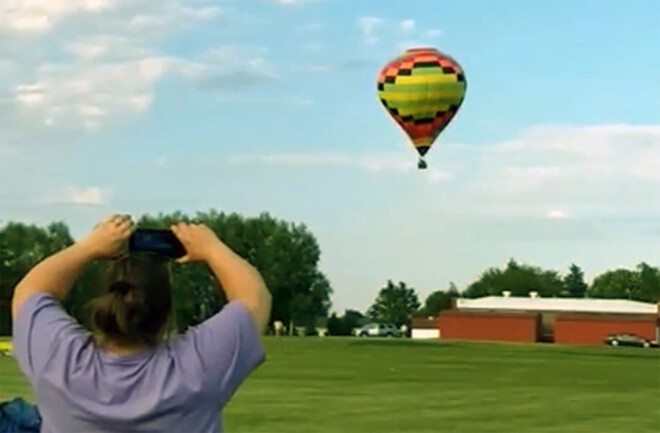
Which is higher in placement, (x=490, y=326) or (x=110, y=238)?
(x=490, y=326)

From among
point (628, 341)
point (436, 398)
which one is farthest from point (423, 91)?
point (628, 341)

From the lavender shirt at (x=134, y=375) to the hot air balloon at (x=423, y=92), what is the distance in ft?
126

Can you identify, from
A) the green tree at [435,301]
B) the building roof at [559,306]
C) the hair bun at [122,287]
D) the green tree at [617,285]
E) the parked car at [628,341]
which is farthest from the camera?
the green tree at [617,285]

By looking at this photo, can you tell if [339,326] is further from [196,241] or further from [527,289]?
[196,241]

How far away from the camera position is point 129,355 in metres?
3.29

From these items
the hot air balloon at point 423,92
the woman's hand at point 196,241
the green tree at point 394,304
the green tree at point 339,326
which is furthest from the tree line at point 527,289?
the woman's hand at point 196,241

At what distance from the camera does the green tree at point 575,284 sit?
183m

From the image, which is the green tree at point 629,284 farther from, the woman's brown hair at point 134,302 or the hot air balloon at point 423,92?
the woman's brown hair at point 134,302

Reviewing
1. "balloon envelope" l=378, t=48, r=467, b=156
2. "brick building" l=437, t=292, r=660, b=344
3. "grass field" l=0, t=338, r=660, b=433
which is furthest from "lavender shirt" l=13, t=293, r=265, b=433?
"brick building" l=437, t=292, r=660, b=344

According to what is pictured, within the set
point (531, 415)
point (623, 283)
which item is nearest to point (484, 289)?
point (623, 283)

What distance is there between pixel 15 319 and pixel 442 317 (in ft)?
342

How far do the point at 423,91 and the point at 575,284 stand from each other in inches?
5829

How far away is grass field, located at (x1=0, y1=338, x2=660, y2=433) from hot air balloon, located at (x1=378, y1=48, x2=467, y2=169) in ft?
21.6

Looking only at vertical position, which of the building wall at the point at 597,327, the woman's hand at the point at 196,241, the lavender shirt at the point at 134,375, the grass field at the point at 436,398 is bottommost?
the grass field at the point at 436,398
